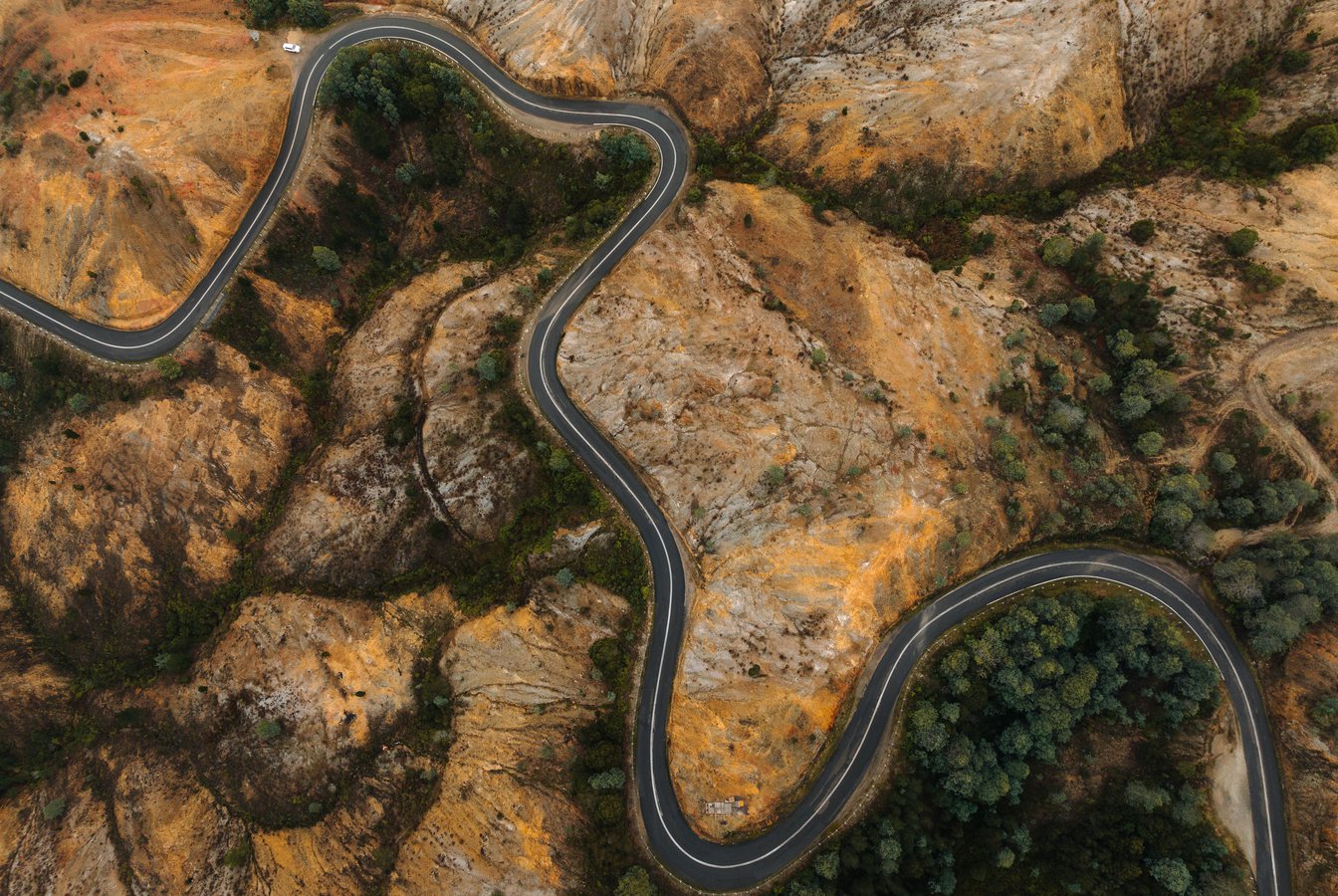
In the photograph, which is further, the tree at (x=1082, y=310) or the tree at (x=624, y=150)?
the tree at (x=624, y=150)

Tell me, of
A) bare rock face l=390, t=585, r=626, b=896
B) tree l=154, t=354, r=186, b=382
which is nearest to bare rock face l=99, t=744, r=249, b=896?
bare rock face l=390, t=585, r=626, b=896

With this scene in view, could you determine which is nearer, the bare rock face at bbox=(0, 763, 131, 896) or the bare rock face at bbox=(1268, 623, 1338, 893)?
the bare rock face at bbox=(1268, 623, 1338, 893)

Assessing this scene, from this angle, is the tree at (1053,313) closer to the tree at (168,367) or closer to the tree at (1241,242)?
the tree at (1241,242)

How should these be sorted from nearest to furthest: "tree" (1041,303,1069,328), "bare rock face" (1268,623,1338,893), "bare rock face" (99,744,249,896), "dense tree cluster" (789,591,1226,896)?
1. "bare rock face" (1268,623,1338,893)
2. "dense tree cluster" (789,591,1226,896)
3. "bare rock face" (99,744,249,896)
4. "tree" (1041,303,1069,328)

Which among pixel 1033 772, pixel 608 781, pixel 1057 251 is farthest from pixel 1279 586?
pixel 608 781

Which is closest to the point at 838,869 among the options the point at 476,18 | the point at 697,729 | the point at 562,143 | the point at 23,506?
the point at 697,729

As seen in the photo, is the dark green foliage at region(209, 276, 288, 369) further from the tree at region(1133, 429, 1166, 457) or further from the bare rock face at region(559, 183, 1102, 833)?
the tree at region(1133, 429, 1166, 457)

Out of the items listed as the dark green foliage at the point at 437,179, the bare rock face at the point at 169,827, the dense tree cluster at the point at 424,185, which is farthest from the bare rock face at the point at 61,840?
the dark green foliage at the point at 437,179
